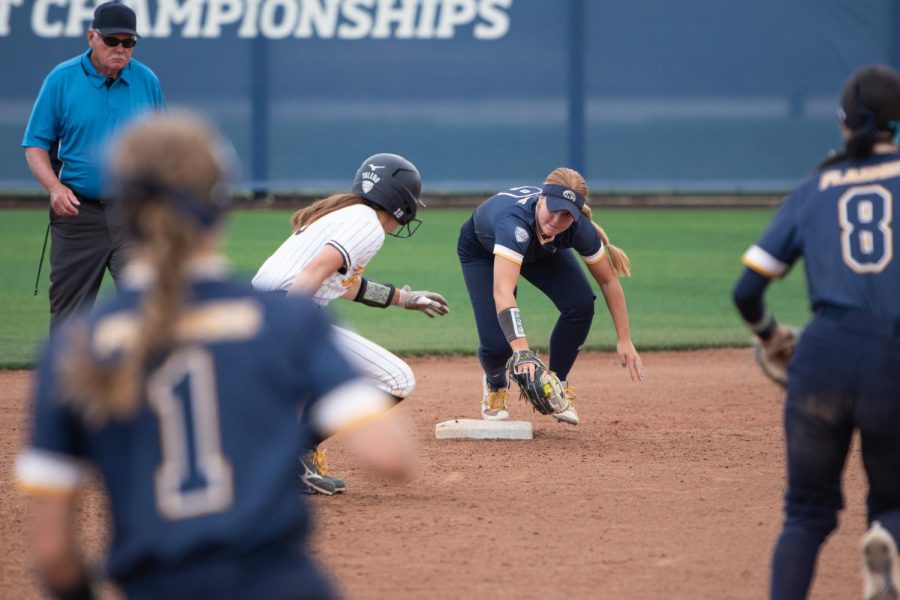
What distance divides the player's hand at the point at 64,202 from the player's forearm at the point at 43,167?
0.10ft

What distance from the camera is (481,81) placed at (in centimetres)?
1984

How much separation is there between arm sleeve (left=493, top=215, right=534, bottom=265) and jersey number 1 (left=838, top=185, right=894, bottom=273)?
10.5ft

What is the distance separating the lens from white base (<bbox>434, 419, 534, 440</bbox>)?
22.7ft

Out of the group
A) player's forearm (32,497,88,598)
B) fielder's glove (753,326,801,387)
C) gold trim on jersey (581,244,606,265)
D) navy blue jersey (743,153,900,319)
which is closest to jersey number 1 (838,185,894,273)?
navy blue jersey (743,153,900,319)

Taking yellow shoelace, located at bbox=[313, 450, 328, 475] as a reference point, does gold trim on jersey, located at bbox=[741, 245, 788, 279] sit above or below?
above

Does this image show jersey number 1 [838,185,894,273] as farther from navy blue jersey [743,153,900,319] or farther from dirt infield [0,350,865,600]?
dirt infield [0,350,865,600]

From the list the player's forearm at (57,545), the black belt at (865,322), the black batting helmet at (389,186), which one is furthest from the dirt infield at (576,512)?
the player's forearm at (57,545)

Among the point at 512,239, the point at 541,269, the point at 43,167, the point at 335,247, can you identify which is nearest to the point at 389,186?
the point at 335,247

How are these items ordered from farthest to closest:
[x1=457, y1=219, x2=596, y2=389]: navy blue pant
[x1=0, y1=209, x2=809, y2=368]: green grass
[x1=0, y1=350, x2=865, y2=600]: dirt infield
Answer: [x1=0, y1=209, x2=809, y2=368]: green grass, [x1=457, y1=219, x2=596, y2=389]: navy blue pant, [x1=0, y1=350, x2=865, y2=600]: dirt infield

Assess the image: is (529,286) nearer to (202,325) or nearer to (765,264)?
(765,264)

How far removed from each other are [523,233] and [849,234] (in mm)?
3249

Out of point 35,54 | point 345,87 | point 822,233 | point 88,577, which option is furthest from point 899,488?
point 35,54

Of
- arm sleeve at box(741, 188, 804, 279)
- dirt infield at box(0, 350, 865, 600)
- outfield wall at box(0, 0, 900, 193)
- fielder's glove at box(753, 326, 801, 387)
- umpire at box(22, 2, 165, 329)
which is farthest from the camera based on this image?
outfield wall at box(0, 0, 900, 193)

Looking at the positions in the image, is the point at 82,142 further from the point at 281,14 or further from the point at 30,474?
the point at 281,14
